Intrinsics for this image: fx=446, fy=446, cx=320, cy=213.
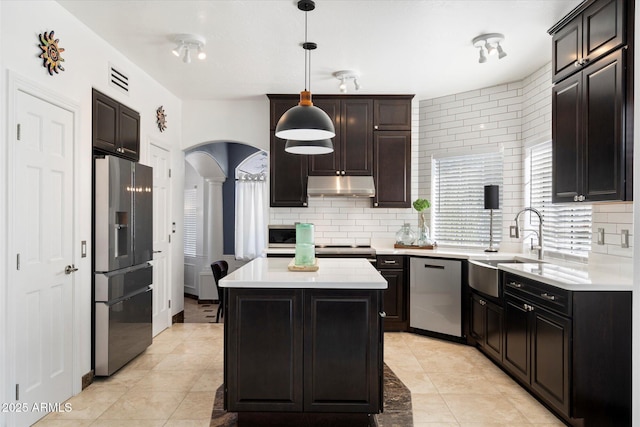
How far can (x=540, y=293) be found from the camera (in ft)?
10.1

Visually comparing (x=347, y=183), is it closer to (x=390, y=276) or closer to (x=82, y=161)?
(x=390, y=276)

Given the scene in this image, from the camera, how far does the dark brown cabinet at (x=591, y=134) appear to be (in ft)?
8.92

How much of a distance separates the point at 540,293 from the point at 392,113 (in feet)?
9.99

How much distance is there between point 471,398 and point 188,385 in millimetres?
2165

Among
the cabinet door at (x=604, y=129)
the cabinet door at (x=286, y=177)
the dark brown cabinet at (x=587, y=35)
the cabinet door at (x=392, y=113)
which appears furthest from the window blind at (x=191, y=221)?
the cabinet door at (x=604, y=129)

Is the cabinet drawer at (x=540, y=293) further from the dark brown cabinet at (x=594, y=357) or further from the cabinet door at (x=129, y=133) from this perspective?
the cabinet door at (x=129, y=133)

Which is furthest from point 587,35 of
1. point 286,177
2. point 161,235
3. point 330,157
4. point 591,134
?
point 161,235

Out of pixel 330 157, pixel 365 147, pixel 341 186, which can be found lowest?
pixel 341 186

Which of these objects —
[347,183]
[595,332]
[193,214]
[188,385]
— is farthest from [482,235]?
[193,214]

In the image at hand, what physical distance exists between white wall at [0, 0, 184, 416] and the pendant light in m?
1.56

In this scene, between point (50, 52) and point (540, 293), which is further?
point (540, 293)

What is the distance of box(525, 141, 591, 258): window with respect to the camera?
3.78 meters

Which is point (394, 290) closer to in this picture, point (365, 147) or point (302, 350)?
point (365, 147)

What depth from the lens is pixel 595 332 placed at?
268cm
